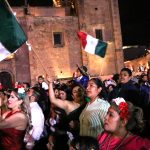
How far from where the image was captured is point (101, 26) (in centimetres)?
3650

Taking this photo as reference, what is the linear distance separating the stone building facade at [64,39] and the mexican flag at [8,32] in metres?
26.1

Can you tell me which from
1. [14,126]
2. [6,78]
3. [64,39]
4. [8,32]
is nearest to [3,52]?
[8,32]

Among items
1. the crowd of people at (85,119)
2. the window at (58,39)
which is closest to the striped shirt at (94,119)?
the crowd of people at (85,119)

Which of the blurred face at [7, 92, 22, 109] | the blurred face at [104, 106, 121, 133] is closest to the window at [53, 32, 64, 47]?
the blurred face at [7, 92, 22, 109]

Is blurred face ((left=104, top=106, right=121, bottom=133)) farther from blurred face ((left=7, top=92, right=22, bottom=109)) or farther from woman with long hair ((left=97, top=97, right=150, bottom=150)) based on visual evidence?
blurred face ((left=7, top=92, right=22, bottom=109))

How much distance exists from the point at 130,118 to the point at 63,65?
98.9 ft

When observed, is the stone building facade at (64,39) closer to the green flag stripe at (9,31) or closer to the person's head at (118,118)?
the green flag stripe at (9,31)

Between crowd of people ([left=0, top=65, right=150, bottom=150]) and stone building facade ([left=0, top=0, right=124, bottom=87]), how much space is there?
2423cm

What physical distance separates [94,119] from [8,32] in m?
2.20

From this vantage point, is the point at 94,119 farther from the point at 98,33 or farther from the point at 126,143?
the point at 98,33

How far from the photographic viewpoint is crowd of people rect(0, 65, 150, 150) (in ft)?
13.8

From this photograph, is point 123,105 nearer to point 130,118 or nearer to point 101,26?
point 130,118

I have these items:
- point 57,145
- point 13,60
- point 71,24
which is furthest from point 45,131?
point 71,24

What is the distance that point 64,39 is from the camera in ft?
115
